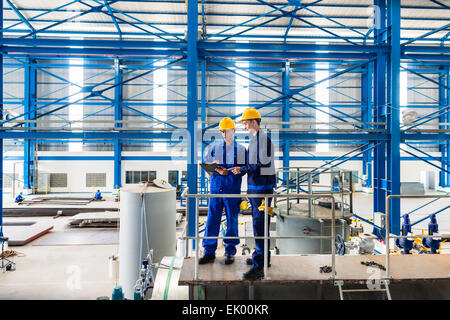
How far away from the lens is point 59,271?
6.81 meters

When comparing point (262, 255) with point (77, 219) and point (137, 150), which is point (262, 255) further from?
point (137, 150)

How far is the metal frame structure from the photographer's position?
323 inches

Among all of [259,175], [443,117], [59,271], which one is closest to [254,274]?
[259,175]

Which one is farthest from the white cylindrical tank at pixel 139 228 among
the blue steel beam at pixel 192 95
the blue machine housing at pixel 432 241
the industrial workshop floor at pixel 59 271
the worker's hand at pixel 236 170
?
the blue machine housing at pixel 432 241

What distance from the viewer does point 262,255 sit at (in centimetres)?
334

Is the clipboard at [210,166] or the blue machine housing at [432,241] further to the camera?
the blue machine housing at [432,241]

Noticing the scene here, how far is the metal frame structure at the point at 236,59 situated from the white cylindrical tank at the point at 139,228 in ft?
8.61

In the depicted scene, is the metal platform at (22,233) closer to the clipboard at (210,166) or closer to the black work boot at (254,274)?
the clipboard at (210,166)

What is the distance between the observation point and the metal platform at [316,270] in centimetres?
313

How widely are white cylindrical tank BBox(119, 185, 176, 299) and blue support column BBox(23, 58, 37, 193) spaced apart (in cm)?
1713

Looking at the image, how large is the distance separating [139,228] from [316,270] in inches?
131

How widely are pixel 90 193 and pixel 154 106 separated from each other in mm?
7762

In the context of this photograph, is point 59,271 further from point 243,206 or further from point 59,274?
point 243,206

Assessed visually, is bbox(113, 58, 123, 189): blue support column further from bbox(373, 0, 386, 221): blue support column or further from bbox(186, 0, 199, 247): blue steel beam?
bbox(373, 0, 386, 221): blue support column
